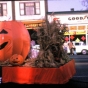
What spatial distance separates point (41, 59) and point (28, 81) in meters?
0.66

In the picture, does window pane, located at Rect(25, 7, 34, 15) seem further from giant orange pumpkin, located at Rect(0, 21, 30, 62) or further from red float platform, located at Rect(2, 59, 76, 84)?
red float platform, located at Rect(2, 59, 76, 84)

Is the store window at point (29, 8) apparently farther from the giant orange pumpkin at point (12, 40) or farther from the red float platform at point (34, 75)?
the red float platform at point (34, 75)

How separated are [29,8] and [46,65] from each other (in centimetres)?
2765

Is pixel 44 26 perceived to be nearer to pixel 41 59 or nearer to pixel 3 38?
pixel 41 59

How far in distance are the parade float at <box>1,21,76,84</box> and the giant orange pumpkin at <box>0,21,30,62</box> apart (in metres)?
0.77

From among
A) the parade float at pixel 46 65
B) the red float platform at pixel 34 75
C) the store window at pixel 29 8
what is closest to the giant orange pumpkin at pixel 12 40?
the parade float at pixel 46 65

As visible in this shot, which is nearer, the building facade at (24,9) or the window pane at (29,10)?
the building facade at (24,9)

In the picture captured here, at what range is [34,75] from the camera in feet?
19.1

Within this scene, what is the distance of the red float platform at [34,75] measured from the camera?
18.9 feet

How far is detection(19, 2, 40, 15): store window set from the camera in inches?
1304

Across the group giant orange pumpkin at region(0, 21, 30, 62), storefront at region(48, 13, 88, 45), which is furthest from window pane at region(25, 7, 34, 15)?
giant orange pumpkin at region(0, 21, 30, 62)

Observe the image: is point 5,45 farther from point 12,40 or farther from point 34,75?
point 34,75

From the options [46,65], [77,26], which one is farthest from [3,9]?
[46,65]

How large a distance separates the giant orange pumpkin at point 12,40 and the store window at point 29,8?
25.1 m
